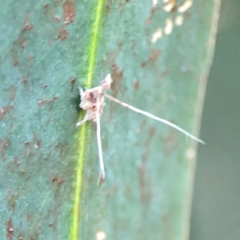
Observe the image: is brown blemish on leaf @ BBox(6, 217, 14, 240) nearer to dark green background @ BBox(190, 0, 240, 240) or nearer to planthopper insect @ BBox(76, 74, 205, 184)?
planthopper insect @ BBox(76, 74, 205, 184)

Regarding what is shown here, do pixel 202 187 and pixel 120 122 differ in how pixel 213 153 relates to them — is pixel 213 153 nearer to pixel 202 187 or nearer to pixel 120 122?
pixel 202 187

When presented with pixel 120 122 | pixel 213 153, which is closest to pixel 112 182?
pixel 120 122

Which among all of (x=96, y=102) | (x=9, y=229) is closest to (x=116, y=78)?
(x=96, y=102)

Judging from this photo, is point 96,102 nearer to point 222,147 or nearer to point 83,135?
point 83,135

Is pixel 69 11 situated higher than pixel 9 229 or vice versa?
pixel 69 11

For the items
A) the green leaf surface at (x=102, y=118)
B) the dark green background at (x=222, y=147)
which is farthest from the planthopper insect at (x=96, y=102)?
the dark green background at (x=222, y=147)

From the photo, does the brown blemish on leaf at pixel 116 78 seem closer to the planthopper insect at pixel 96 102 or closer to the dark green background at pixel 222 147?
the planthopper insect at pixel 96 102
